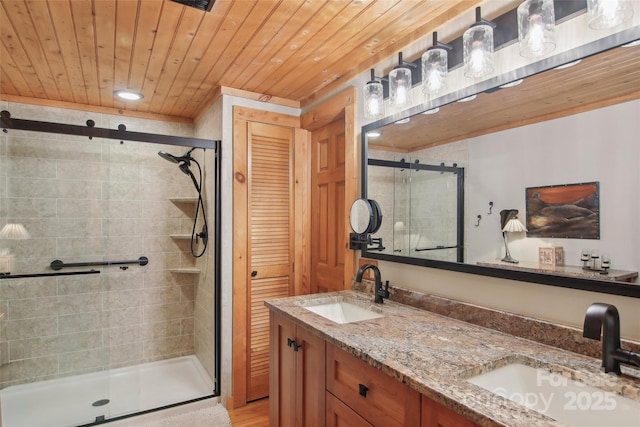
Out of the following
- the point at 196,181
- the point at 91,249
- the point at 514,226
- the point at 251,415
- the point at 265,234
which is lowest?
the point at 251,415

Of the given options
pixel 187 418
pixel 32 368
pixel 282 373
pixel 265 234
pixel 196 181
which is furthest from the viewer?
pixel 196 181

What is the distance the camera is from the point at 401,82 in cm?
178

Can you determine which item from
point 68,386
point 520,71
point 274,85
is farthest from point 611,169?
point 68,386

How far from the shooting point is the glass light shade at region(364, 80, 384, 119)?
1.92 meters

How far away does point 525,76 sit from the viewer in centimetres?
127

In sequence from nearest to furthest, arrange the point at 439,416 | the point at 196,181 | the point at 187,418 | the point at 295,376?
the point at 439,416
the point at 295,376
the point at 187,418
the point at 196,181

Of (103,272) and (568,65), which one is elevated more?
(568,65)

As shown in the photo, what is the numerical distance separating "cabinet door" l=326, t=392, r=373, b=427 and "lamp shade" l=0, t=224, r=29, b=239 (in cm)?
253

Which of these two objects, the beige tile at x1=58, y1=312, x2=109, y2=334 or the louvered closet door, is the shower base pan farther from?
the louvered closet door

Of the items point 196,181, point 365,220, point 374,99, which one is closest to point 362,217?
point 365,220

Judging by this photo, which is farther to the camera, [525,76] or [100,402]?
[100,402]

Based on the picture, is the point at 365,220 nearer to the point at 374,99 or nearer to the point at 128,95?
the point at 374,99

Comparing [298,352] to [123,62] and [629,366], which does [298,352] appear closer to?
[629,366]

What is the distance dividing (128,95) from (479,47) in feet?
8.64
